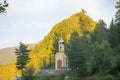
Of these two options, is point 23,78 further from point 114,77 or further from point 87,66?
point 114,77

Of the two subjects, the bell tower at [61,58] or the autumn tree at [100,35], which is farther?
the bell tower at [61,58]

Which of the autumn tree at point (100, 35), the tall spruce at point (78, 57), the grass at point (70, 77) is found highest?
the autumn tree at point (100, 35)

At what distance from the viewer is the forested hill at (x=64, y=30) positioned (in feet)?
303

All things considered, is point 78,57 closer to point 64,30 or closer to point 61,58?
point 61,58

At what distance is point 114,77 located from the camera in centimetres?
4694

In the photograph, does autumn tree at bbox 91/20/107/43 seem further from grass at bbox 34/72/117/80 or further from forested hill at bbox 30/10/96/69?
forested hill at bbox 30/10/96/69

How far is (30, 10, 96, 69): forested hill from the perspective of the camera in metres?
92.5

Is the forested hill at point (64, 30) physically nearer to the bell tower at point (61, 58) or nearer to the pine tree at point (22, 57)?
the bell tower at point (61, 58)

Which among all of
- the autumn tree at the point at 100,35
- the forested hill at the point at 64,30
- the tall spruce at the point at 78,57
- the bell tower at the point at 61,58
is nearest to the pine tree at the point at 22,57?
the bell tower at the point at 61,58

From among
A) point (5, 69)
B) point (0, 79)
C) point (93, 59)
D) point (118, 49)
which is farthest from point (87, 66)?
point (5, 69)

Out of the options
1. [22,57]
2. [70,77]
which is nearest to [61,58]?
[22,57]

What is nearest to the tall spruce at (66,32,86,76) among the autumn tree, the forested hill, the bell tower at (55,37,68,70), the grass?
the grass

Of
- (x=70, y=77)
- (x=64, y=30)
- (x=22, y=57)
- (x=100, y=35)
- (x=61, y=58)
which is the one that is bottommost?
(x=70, y=77)

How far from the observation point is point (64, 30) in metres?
93.2
